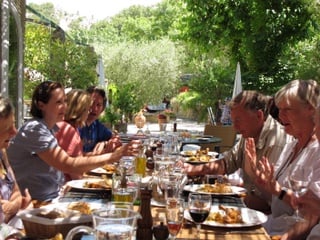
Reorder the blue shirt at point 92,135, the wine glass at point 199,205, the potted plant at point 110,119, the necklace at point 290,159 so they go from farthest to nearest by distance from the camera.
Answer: the potted plant at point 110,119
the blue shirt at point 92,135
the necklace at point 290,159
the wine glass at point 199,205

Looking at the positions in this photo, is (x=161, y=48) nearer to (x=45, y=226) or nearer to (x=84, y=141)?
(x=84, y=141)

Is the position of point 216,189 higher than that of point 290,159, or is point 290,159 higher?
point 290,159

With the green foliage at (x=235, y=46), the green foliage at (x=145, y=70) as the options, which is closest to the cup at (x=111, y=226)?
the green foliage at (x=235, y=46)

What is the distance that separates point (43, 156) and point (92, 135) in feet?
7.04

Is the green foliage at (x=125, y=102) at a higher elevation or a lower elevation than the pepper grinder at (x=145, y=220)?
higher

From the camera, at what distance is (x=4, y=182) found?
8.72 ft

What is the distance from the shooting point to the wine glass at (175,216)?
1793 millimetres

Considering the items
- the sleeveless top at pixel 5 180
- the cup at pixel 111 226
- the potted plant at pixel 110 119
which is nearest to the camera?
the cup at pixel 111 226

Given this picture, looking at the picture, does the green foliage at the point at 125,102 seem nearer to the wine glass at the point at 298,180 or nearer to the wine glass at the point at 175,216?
the wine glass at the point at 298,180

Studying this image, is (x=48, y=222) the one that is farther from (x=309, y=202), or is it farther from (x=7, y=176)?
(x=309, y=202)

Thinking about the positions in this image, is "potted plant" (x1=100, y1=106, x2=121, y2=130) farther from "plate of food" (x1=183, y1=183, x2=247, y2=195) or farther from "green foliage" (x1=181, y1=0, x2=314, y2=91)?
"green foliage" (x1=181, y1=0, x2=314, y2=91)

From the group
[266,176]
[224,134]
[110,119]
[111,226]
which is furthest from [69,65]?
[111,226]

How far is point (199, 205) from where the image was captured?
1.93 m

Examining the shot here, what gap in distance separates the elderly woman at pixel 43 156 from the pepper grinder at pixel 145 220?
3.66 ft
